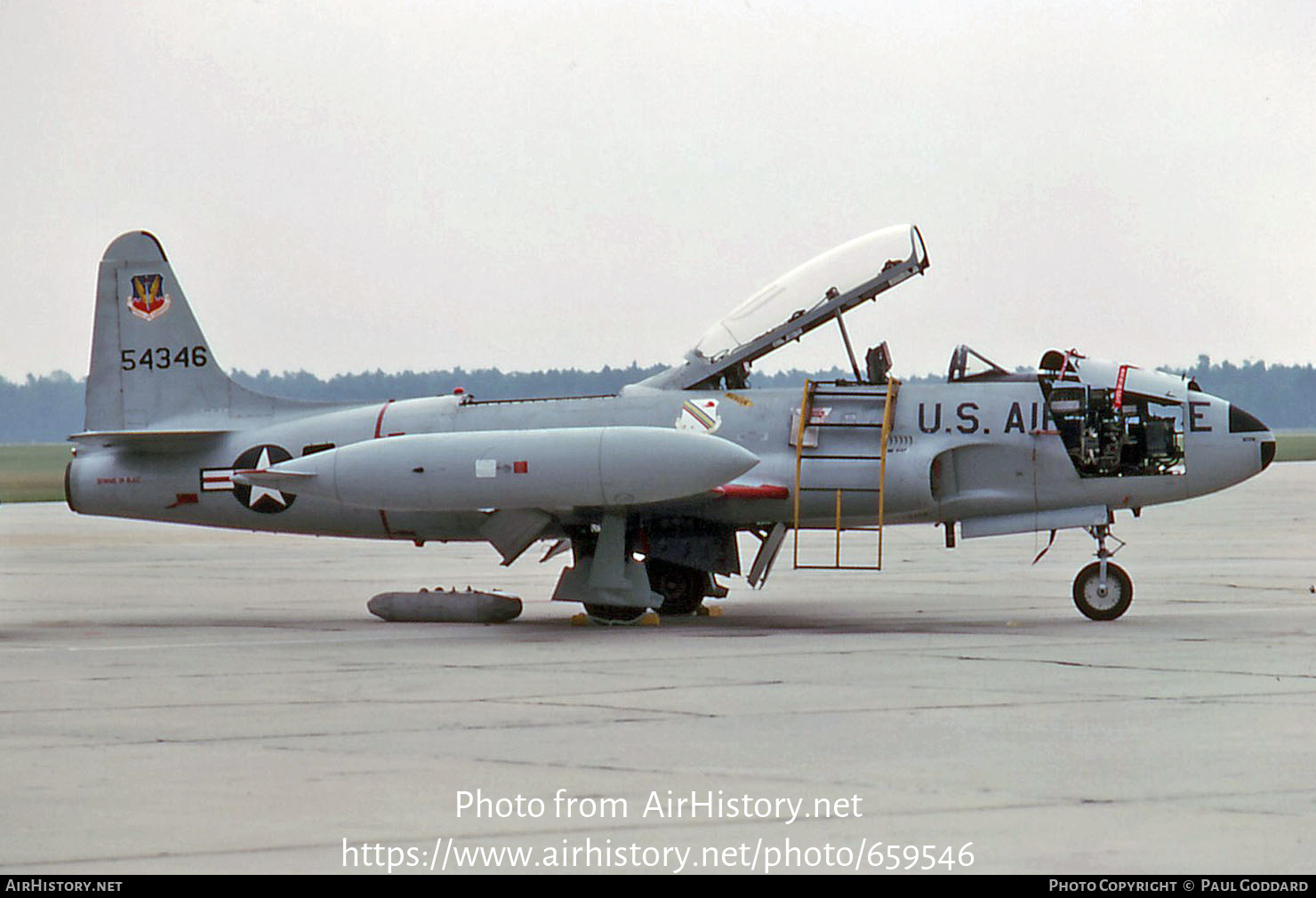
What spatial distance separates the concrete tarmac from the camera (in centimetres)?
606

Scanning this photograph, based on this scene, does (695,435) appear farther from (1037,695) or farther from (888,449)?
(1037,695)

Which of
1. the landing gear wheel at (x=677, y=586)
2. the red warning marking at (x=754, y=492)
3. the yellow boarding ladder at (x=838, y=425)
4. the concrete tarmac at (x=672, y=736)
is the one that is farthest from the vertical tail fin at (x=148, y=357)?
the yellow boarding ladder at (x=838, y=425)

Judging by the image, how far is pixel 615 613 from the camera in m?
14.6

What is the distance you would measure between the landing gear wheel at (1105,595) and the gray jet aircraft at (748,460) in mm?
16

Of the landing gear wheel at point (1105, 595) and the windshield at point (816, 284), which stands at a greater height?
the windshield at point (816, 284)

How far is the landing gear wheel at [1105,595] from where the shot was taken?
1450 cm

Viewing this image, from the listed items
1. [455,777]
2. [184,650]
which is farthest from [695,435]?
[455,777]

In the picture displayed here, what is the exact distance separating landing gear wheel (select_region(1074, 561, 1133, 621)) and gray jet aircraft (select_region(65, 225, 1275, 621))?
0.02m

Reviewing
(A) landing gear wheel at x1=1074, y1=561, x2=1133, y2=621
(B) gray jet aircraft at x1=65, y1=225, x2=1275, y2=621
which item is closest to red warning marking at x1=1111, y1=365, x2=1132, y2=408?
(B) gray jet aircraft at x1=65, y1=225, x2=1275, y2=621

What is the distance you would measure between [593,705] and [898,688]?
1.78m

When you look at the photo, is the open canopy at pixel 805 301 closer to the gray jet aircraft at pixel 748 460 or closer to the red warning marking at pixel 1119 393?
the gray jet aircraft at pixel 748 460

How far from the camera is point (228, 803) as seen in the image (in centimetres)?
677

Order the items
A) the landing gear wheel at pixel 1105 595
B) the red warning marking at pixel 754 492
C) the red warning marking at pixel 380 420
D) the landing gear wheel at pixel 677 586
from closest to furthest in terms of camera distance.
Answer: the landing gear wheel at pixel 1105 595 < the red warning marking at pixel 754 492 < the landing gear wheel at pixel 677 586 < the red warning marking at pixel 380 420

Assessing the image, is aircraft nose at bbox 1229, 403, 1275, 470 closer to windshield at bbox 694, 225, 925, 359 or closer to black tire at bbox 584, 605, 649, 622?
windshield at bbox 694, 225, 925, 359
